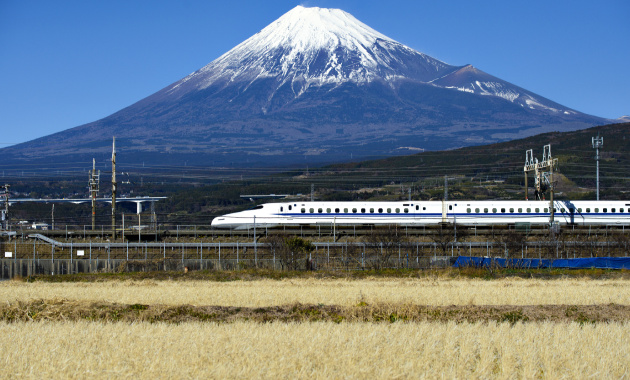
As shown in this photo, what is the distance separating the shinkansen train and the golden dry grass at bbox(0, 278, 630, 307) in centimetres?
2620

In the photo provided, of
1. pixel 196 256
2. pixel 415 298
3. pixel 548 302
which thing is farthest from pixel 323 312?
pixel 196 256

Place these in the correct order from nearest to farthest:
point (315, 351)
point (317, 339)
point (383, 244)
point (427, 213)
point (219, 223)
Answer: point (315, 351)
point (317, 339)
point (383, 244)
point (427, 213)
point (219, 223)

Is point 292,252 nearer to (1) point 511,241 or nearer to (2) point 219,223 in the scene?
(1) point 511,241

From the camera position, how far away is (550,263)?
43.9m

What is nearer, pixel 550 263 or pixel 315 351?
pixel 315 351

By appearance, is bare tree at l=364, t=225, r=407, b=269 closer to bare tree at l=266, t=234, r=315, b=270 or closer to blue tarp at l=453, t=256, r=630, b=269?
bare tree at l=266, t=234, r=315, b=270

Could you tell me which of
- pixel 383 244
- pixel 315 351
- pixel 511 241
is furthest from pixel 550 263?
pixel 315 351

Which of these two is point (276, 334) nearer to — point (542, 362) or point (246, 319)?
point (246, 319)

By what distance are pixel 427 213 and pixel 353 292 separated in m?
36.5

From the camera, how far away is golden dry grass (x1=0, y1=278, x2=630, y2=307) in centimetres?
2577

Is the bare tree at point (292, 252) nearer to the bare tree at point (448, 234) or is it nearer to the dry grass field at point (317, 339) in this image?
the bare tree at point (448, 234)

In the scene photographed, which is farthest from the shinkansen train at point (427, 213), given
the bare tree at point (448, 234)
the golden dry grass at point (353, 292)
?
the golden dry grass at point (353, 292)

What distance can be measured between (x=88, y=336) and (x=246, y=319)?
4.99m

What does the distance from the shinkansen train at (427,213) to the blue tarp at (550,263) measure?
1972 cm
